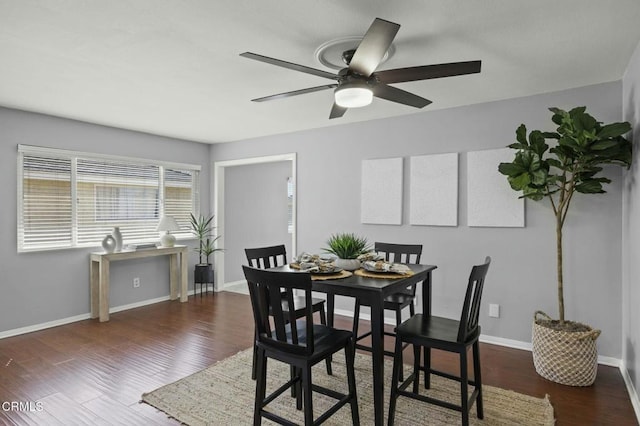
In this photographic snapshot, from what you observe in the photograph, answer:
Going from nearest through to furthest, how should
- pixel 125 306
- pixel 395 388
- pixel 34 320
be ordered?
pixel 395 388, pixel 34 320, pixel 125 306

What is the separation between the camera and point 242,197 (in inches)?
265

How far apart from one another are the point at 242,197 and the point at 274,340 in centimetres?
485

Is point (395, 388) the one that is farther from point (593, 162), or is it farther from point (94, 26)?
point (94, 26)

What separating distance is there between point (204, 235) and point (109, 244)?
5.38 ft

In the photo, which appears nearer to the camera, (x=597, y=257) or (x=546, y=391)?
(x=546, y=391)

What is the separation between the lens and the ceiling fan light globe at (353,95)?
223 centimetres

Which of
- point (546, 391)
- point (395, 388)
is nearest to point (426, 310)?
point (395, 388)

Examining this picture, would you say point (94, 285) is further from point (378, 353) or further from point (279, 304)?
point (378, 353)

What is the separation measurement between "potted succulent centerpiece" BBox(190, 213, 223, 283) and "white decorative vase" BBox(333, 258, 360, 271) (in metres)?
3.58

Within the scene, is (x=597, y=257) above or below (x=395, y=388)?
above

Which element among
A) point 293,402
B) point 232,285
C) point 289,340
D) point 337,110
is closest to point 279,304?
point 289,340

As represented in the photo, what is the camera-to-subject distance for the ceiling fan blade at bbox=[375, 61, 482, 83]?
1989 mm

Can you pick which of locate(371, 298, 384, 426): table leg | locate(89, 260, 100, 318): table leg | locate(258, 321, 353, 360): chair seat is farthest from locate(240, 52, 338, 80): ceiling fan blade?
locate(89, 260, 100, 318): table leg

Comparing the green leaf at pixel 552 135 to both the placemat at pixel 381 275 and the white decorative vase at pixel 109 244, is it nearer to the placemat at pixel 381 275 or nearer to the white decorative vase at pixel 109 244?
the placemat at pixel 381 275
